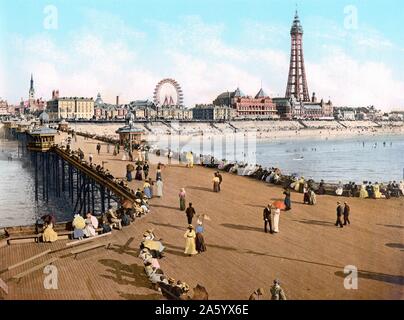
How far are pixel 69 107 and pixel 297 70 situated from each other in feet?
220

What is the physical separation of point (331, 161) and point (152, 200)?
38717mm

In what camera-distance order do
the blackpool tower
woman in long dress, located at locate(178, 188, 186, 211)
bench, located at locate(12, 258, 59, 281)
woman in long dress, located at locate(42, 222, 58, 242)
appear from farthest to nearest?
1. the blackpool tower
2. woman in long dress, located at locate(178, 188, 186, 211)
3. woman in long dress, located at locate(42, 222, 58, 242)
4. bench, located at locate(12, 258, 59, 281)

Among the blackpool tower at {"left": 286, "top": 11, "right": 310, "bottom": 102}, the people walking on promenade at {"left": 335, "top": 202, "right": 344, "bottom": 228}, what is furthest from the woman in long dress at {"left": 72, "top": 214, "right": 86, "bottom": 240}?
the blackpool tower at {"left": 286, "top": 11, "right": 310, "bottom": 102}

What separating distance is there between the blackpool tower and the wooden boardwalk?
13713cm

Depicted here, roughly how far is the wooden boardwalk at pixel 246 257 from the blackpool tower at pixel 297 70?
137 meters

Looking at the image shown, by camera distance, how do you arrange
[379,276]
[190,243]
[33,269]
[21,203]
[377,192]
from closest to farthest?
[379,276], [33,269], [190,243], [377,192], [21,203]

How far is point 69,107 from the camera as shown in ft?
435

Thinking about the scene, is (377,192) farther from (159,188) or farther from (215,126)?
(215,126)

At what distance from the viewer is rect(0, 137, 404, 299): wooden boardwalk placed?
923 centimetres

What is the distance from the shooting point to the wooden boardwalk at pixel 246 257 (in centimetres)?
923

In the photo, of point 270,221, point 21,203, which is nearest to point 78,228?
point 270,221

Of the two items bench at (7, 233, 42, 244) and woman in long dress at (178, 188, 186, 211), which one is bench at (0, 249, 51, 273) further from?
woman in long dress at (178, 188, 186, 211)

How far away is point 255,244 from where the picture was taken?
39.1ft
